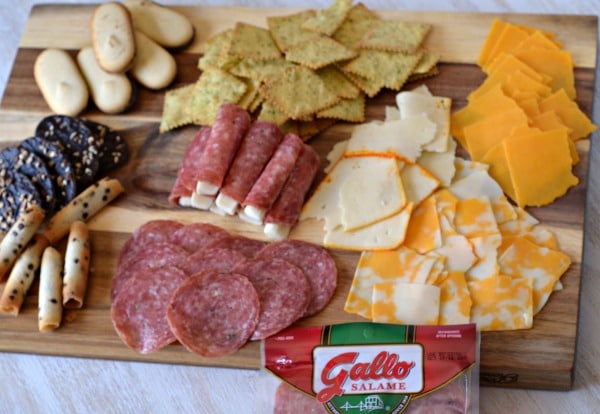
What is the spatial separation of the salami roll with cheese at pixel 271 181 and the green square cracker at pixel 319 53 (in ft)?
0.90

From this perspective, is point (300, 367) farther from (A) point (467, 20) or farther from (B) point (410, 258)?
(A) point (467, 20)

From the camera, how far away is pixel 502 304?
2021 mm

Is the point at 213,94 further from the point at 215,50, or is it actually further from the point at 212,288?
the point at 212,288

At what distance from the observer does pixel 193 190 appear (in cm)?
223

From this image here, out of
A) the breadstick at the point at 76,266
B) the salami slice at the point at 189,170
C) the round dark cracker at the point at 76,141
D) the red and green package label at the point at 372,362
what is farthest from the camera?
the round dark cracker at the point at 76,141

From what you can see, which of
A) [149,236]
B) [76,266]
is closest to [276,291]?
[149,236]

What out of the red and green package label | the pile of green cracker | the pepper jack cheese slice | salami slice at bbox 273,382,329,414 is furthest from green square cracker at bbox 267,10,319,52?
salami slice at bbox 273,382,329,414

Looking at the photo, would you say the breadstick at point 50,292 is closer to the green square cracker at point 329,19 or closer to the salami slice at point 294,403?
the salami slice at point 294,403

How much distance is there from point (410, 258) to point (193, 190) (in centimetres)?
61

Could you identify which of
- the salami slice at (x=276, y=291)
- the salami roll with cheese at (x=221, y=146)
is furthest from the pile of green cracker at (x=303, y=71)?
the salami slice at (x=276, y=291)

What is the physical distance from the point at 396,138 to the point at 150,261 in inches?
29.5

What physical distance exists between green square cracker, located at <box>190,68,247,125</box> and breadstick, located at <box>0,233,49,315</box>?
0.56m

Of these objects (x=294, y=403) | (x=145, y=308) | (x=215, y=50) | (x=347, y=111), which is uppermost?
(x=215, y=50)

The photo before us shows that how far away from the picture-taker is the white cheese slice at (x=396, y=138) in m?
2.26
